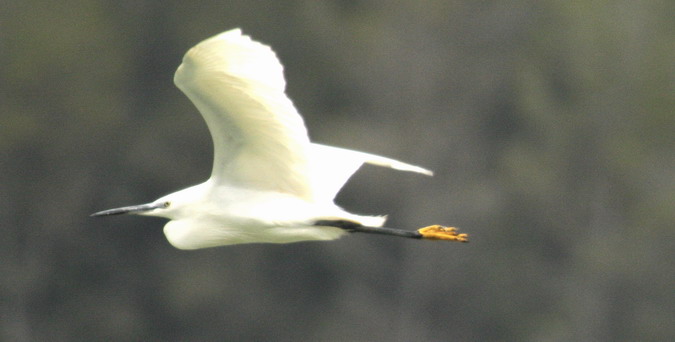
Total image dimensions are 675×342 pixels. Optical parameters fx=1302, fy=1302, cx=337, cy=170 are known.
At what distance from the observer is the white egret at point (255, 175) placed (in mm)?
4863

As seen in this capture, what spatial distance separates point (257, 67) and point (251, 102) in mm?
250

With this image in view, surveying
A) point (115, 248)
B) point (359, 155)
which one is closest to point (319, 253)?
point (115, 248)

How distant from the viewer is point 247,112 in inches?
199

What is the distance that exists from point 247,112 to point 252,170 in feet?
1.74

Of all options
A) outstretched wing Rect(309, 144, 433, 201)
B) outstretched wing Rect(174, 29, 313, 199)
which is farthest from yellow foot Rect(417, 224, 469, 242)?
outstretched wing Rect(174, 29, 313, 199)

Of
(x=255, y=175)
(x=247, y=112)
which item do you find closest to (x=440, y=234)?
(x=255, y=175)

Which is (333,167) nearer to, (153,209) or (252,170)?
(252,170)

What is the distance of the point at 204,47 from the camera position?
15.4ft

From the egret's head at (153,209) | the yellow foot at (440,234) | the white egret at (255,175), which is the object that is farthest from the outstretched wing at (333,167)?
the egret's head at (153,209)

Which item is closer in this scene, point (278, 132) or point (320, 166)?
point (278, 132)

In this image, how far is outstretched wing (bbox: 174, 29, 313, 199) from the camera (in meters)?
4.71

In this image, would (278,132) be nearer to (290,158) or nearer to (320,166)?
(290,158)

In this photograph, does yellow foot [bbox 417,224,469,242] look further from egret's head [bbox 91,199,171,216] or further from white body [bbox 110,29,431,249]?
egret's head [bbox 91,199,171,216]

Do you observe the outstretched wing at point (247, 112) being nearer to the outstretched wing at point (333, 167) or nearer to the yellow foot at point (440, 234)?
the outstretched wing at point (333, 167)
